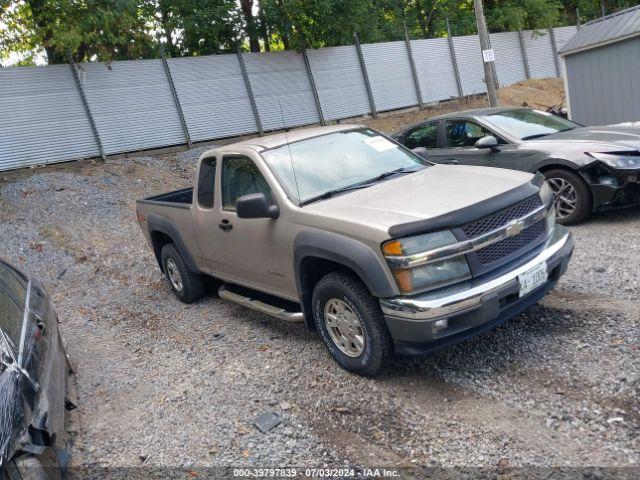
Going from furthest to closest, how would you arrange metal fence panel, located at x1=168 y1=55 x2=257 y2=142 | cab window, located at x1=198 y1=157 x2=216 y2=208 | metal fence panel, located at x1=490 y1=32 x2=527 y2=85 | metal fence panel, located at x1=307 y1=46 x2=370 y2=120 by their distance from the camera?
1. metal fence panel, located at x1=490 y1=32 x2=527 y2=85
2. metal fence panel, located at x1=307 y1=46 x2=370 y2=120
3. metal fence panel, located at x1=168 y1=55 x2=257 y2=142
4. cab window, located at x1=198 y1=157 x2=216 y2=208

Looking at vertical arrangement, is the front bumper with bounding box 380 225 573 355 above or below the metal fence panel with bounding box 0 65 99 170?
below

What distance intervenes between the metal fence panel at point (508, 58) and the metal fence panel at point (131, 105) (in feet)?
46.7

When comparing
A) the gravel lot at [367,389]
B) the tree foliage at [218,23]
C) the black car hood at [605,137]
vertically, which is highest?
the tree foliage at [218,23]

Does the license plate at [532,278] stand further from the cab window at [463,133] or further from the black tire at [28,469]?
the cab window at [463,133]

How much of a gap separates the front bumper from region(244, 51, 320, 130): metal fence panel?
12.6 meters

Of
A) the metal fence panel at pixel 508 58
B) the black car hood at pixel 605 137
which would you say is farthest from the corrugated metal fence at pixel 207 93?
the black car hood at pixel 605 137

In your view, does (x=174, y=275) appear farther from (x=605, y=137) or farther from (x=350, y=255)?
(x=605, y=137)

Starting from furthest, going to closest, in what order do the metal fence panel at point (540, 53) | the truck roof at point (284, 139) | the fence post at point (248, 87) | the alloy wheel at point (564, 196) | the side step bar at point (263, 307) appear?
the metal fence panel at point (540, 53) → the fence post at point (248, 87) → the alloy wheel at point (564, 196) → the truck roof at point (284, 139) → the side step bar at point (263, 307)

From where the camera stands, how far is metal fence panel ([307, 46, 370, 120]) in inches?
672

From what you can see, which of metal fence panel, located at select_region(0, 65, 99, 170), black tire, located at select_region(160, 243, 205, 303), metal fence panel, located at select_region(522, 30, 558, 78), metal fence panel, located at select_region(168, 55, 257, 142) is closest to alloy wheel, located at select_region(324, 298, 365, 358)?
black tire, located at select_region(160, 243, 205, 303)

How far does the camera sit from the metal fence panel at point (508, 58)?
73.9 feet

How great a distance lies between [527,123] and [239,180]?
4.73m

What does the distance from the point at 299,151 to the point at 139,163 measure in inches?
364

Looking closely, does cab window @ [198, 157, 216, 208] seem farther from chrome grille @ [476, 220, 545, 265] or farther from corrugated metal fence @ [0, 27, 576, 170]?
corrugated metal fence @ [0, 27, 576, 170]
